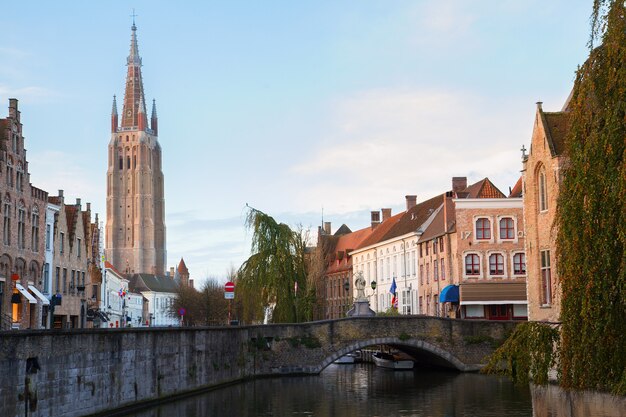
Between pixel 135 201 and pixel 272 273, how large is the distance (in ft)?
356

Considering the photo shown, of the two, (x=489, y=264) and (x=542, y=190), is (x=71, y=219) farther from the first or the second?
(x=542, y=190)

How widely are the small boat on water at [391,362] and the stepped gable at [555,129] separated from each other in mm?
18425

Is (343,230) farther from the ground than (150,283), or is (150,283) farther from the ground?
(343,230)

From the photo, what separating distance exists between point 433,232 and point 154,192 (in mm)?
101839

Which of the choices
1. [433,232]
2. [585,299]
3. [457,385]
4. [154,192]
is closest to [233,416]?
[457,385]

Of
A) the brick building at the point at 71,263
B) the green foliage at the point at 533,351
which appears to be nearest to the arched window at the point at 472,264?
the brick building at the point at 71,263

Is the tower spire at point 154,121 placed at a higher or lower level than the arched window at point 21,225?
higher

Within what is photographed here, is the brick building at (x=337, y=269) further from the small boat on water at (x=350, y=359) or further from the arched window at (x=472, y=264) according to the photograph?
the arched window at (x=472, y=264)

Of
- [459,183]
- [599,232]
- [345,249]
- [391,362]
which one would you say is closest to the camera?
[599,232]

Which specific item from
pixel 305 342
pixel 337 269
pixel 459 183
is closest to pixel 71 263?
pixel 305 342

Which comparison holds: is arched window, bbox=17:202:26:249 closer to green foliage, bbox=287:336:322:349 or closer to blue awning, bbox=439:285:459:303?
green foliage, bbox=287:336:322:349

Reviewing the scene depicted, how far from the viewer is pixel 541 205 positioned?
36.8 metres

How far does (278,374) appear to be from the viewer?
42812mm

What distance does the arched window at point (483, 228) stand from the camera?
52719 mm
